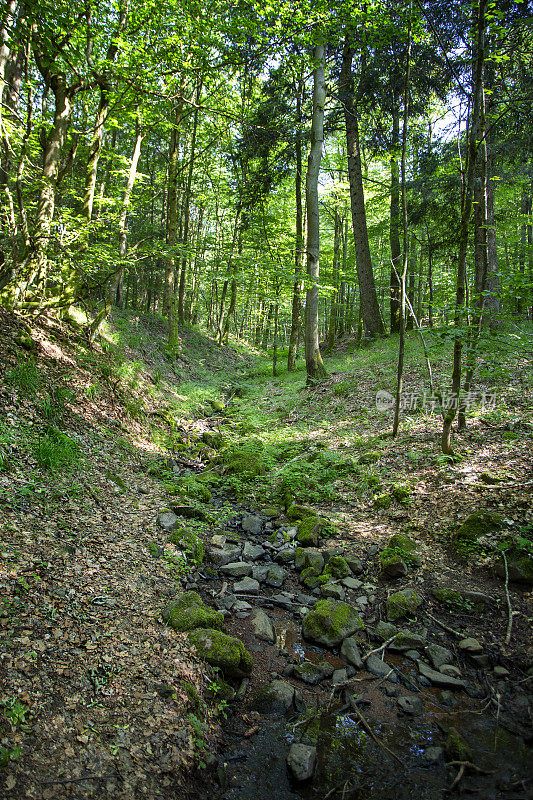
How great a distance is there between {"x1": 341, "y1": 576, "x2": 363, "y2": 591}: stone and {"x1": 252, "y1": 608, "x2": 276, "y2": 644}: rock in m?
1.08

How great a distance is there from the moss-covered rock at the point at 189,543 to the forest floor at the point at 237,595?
0.09m

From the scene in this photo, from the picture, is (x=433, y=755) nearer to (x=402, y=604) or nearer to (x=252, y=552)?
(x=402, y=604)

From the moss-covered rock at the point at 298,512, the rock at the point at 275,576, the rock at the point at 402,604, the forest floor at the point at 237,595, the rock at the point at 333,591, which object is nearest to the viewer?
the forest floor at the point at 237,595

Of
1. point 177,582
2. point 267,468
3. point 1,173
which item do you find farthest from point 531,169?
point 177,582

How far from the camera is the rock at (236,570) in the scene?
4719 millimetres

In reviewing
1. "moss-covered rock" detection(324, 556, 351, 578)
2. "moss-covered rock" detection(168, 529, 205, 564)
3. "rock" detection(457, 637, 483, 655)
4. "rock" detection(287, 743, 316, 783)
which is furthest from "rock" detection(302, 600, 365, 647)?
"moss-covered rock" detection(168, 529, 205, 564)

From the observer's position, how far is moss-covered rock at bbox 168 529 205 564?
475cm

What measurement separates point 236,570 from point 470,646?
2.61 meters

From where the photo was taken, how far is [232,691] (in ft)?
10.2

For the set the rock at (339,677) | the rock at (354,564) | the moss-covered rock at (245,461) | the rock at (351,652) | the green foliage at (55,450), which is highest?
the green foliage at (55,450)

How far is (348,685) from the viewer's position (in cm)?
331

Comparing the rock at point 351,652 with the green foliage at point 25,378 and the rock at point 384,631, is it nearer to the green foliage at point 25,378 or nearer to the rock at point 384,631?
the rock at point 384,631

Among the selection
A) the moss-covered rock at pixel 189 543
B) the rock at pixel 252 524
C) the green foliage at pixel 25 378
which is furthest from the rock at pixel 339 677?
the green foliage at pixel 25 378

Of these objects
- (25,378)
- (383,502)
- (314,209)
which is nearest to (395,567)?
(383,502)
